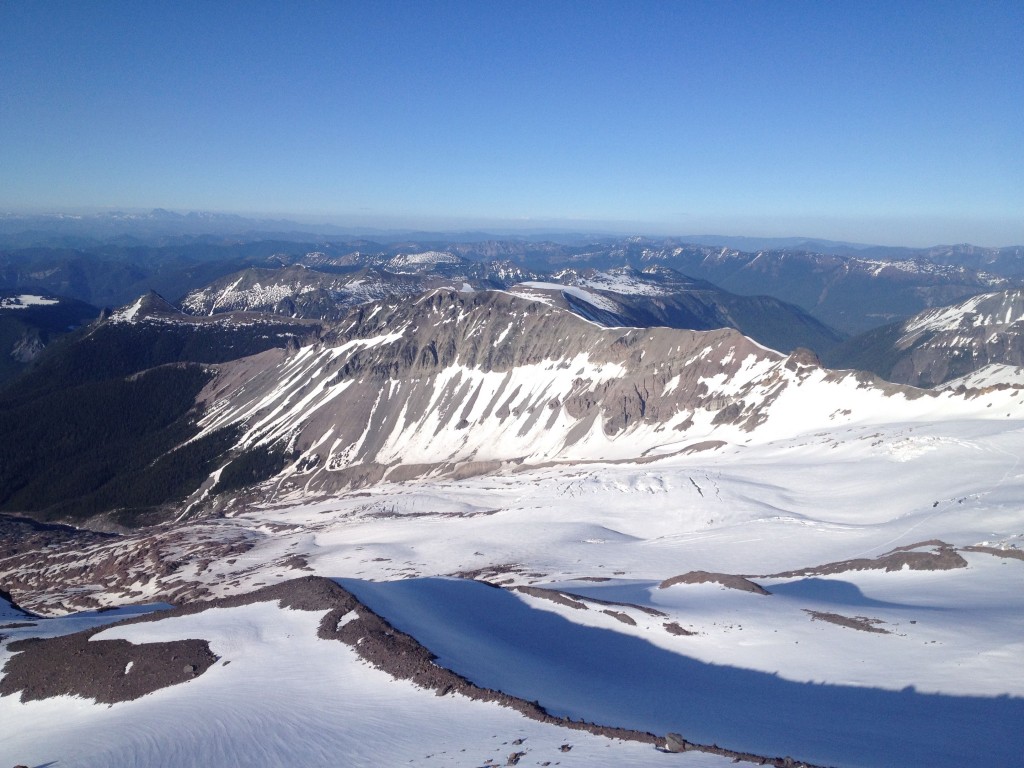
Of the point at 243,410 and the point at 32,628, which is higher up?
the point at 32,628

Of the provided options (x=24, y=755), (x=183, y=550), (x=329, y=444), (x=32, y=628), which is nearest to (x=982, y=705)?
(x=24, y=755)

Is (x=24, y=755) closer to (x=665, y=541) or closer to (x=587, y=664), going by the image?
(x=587, y=664)

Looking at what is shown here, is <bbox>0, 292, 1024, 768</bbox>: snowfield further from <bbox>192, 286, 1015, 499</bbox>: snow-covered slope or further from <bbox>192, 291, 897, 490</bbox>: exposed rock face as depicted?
<bbox>192, 291, 897, 490</bbox>: exposed rock face

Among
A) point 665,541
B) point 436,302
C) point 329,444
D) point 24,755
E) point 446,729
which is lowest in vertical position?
point 329,444

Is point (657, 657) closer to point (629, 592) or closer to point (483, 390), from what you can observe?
point (629, 592)

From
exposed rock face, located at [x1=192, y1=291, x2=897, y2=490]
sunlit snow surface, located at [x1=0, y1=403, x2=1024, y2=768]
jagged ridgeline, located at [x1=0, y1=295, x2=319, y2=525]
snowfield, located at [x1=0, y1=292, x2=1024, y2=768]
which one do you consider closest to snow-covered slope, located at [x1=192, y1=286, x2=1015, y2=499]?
exposed rock face, located at [x1=192, y1=291, x2=897, y2=490]

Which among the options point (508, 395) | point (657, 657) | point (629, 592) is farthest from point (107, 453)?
point (657, 657)

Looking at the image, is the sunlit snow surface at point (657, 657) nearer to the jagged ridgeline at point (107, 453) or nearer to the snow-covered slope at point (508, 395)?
the snow-covered slope at point (508, 395)
